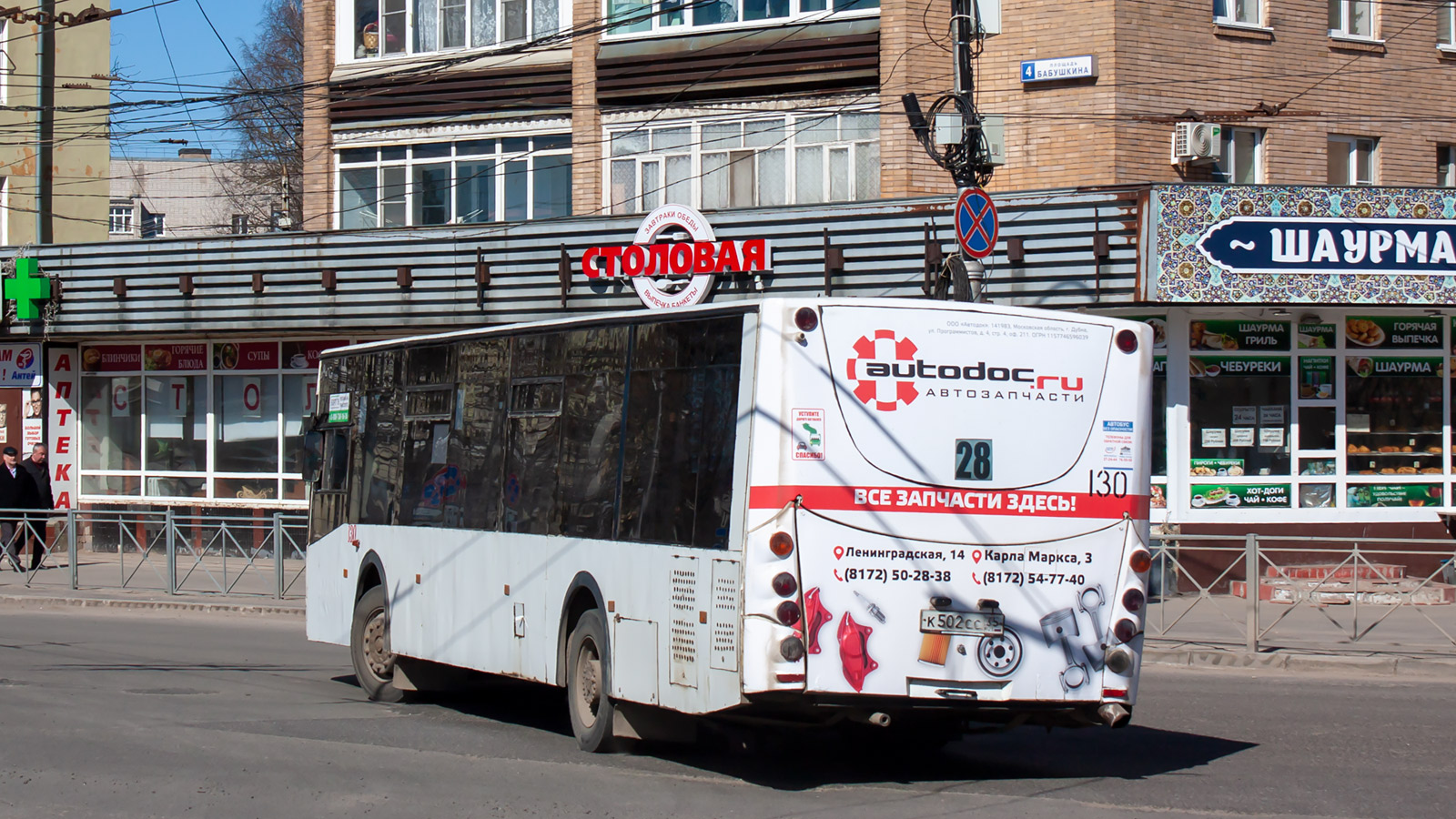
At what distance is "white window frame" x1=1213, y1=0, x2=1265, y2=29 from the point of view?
21562 mm

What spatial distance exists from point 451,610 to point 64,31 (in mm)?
25953

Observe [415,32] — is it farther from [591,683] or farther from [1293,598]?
[591,683]

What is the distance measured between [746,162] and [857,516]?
49.4ft

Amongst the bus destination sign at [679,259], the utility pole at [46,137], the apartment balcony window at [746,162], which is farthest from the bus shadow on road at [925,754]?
the utility pole at [46,137]

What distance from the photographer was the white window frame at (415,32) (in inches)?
952

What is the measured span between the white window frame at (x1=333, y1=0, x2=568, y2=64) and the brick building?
3cm

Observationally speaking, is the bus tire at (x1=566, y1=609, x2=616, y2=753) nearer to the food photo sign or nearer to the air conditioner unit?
the food photo sign

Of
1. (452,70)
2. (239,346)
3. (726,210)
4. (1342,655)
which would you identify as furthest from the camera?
(239,346)

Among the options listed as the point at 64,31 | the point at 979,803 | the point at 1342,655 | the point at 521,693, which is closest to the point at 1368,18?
the point at 1342,655

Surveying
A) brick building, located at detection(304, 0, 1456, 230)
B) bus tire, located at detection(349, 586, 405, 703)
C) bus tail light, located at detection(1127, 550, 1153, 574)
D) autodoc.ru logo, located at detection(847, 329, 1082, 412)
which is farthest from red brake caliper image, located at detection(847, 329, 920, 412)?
brick building, located at detection(304, 0, 1456, 230)

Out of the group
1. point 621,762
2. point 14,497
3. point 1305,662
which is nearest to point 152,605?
point 14,497

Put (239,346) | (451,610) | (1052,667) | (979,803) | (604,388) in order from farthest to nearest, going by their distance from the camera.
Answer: (239,346) → (451,610) → (604,388) → (1052,667) → (979,803)

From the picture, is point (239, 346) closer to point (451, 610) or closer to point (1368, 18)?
point (451, 610)

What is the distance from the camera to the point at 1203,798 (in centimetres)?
800
